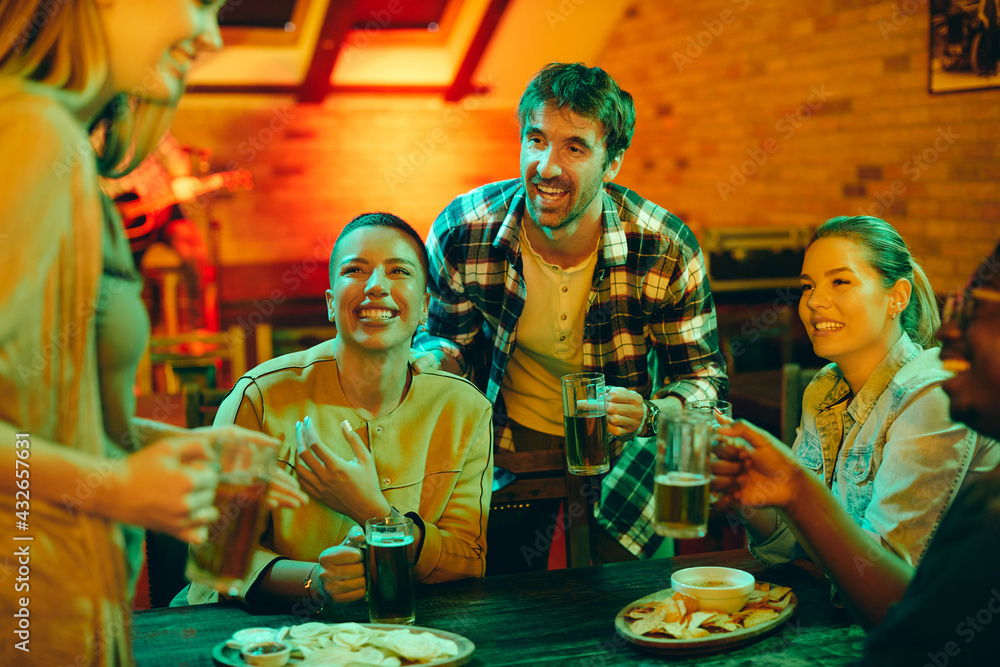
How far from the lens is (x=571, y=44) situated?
6.55 meters

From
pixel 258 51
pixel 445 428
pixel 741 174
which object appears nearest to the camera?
pixel 445 428

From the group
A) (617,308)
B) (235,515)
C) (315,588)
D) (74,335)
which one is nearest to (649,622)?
(315,588)

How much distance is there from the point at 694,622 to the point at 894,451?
0.53 m

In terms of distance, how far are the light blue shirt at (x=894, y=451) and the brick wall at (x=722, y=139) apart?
7.31ft

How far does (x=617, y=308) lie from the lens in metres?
2.42

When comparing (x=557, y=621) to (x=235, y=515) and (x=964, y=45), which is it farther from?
(x=964, y=45)

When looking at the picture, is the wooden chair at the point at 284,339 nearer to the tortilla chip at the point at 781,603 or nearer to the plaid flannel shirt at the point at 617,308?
the plaid flannel shirt at the point at 617,308

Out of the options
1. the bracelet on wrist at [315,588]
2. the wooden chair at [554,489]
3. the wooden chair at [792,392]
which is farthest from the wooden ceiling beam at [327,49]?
the bracelet on wrist at [315,588]

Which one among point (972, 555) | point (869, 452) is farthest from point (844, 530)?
point (869, 452)

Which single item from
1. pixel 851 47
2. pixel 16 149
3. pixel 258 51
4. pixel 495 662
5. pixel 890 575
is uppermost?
pixel 258 51

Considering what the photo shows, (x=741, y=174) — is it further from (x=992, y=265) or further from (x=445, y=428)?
(x=992, y=265)

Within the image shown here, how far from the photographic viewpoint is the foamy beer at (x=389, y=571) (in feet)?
4.71

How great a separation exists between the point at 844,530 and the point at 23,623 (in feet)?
3.51

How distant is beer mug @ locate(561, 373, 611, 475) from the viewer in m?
1.79
